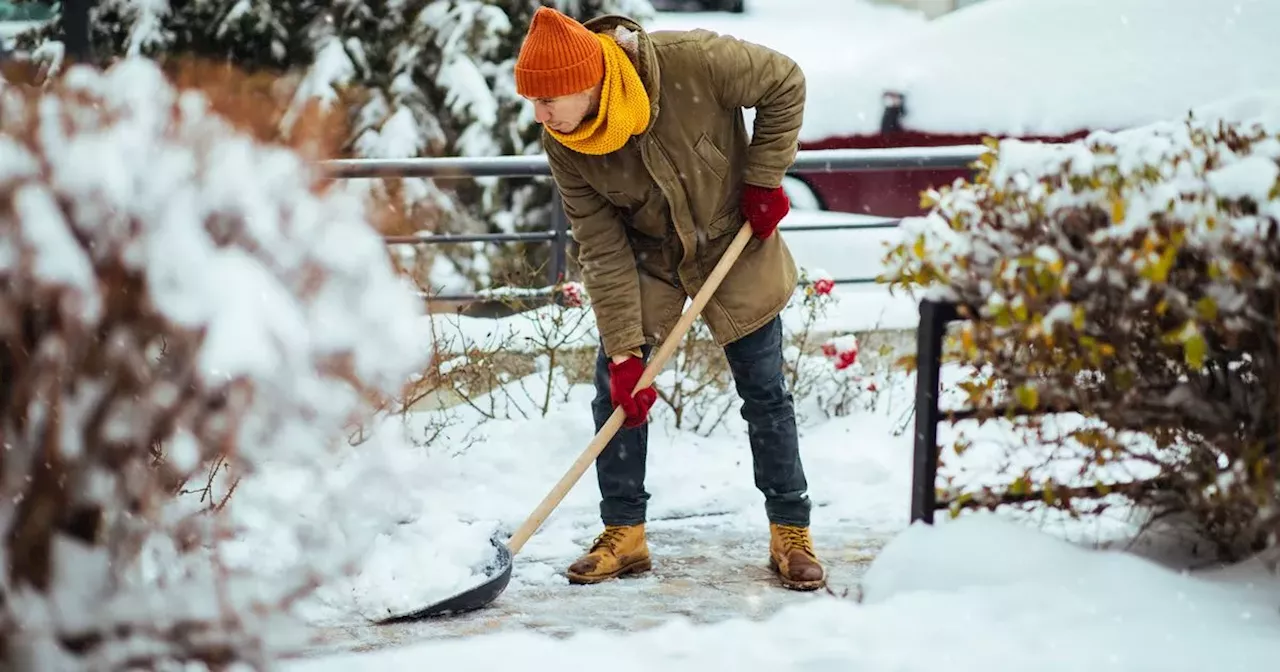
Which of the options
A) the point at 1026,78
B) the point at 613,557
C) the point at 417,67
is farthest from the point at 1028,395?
the point at 417,67

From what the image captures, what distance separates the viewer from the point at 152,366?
6.63ft

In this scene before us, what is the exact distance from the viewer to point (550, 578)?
429 cm

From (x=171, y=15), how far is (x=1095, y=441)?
27.6 ft

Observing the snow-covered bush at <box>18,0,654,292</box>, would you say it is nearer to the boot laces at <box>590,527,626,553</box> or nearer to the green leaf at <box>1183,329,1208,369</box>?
the boot laces at <box>590,527,626,553</box>

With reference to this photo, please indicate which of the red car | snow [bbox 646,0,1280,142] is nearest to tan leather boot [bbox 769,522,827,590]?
the red car

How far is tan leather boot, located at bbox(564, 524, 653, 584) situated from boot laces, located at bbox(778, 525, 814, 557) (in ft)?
1.48

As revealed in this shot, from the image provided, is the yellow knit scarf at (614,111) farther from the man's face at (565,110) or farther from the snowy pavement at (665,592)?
the snowy pavement at (665,592)

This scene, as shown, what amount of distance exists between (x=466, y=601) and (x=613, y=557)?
0.61 m

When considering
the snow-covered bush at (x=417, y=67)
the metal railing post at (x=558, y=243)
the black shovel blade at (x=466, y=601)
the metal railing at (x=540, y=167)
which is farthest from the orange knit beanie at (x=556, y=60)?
the snow-covered bush at (x=417, y=67)

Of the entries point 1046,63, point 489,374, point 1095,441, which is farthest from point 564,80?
point 1046,63

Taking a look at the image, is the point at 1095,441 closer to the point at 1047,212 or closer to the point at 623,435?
the point at 1047,212

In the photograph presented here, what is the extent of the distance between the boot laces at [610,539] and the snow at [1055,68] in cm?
394

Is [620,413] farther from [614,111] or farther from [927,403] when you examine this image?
[927,403]

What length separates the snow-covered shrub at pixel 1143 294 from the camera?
256 cm
